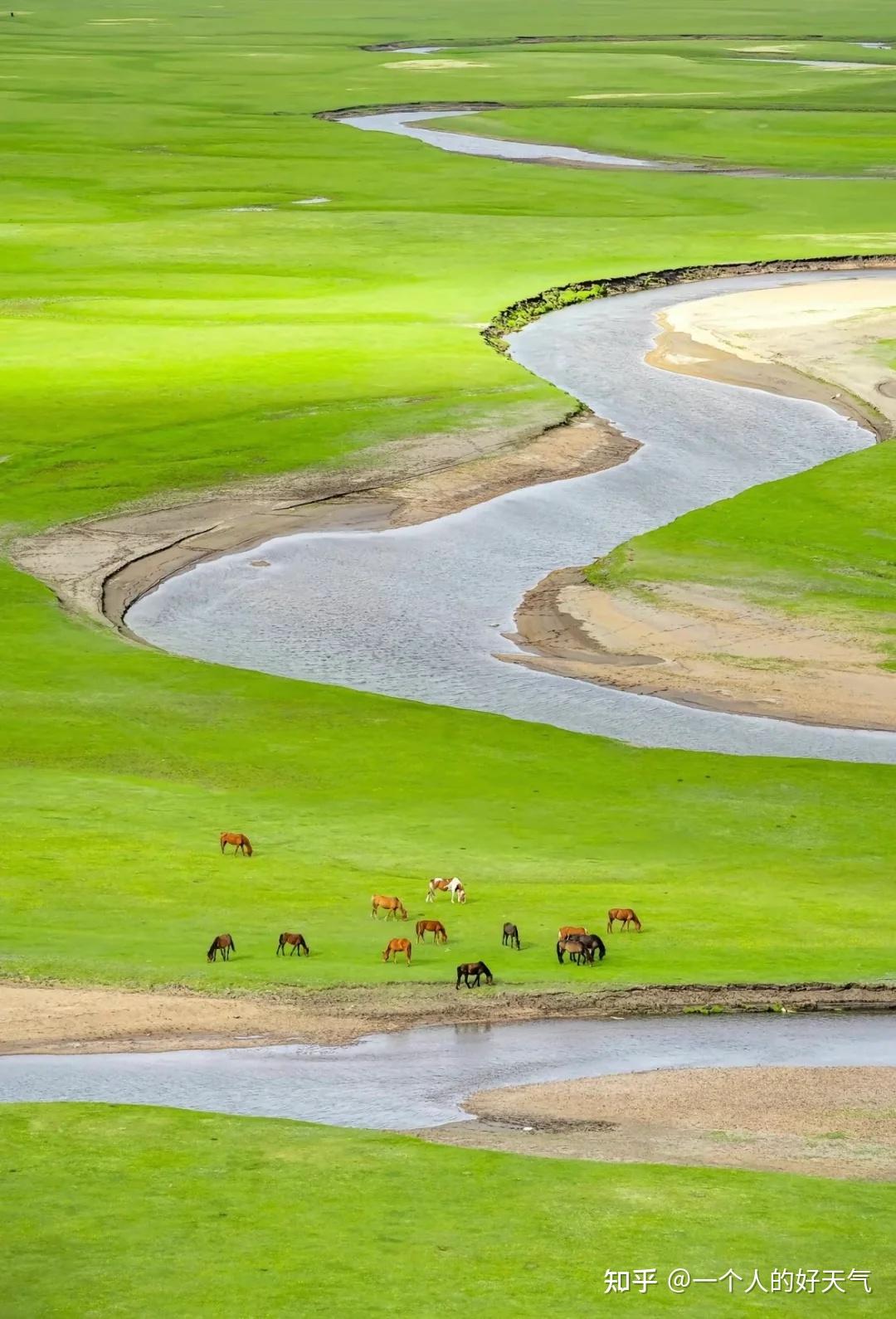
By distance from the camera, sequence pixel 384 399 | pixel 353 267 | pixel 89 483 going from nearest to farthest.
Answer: pixel 89 483
pixel 384 399
pixel 353 267

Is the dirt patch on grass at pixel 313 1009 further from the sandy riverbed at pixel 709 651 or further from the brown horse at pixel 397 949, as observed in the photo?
the sandy riverbed at pixel 709 651

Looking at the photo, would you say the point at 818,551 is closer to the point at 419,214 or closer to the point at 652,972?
the point at 652,972

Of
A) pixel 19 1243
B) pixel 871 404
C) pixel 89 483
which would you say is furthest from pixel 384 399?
pixel 19 1243

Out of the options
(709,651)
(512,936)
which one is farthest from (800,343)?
(512,936)

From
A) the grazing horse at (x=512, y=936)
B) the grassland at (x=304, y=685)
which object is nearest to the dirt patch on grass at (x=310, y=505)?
the grassland at (x=304, y=685)

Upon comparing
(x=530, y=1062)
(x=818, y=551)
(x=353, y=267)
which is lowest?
(x=530, y=1062)

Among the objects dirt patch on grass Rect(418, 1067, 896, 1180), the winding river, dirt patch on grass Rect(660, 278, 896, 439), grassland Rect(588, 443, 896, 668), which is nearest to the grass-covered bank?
dirt patch on grass Rect(418, 1067, 896, 1180)
